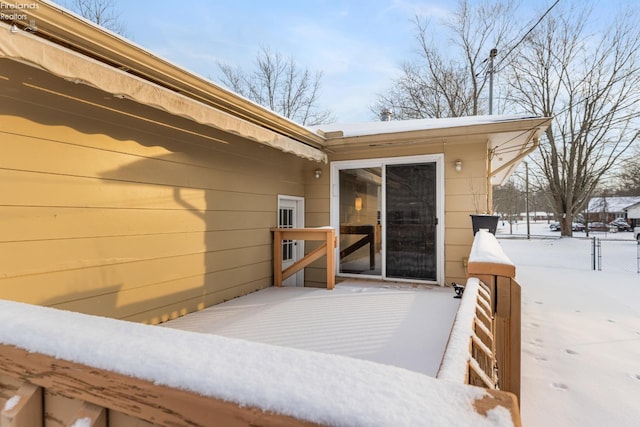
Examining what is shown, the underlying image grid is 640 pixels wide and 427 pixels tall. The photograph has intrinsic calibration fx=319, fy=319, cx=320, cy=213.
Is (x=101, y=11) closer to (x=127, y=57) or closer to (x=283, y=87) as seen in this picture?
(x=283, y=87)

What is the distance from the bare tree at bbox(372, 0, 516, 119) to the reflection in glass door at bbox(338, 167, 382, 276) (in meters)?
11.7

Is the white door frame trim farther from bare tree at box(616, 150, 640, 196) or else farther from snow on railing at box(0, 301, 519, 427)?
bare tree at box(616, 150, 640, 196)

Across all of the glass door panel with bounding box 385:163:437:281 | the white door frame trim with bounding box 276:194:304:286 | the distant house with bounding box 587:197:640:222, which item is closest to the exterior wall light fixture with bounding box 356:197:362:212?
the glass door panel with bounding box 385:163:437:281

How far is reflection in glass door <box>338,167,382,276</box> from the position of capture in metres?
5.64

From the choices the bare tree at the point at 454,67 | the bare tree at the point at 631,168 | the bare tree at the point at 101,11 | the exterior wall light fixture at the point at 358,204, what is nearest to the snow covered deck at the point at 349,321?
the exterior wall light fixture at the point at 358,204

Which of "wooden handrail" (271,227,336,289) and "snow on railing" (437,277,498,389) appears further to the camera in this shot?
"wooden handrail" (271,227,336,289)

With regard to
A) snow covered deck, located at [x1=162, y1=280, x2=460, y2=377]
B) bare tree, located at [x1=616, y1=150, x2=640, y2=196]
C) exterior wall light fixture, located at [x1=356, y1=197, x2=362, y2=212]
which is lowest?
snow covered deck, located at [x1=162, y1=280, x2=460, y2=377]

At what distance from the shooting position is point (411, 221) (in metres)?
5.27

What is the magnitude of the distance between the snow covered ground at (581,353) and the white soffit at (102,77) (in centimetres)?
350

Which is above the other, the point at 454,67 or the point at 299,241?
the point at 454,67

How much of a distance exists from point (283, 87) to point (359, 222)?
12307mm

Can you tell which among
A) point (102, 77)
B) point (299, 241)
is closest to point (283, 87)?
point (299, 241)

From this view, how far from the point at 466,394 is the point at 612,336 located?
4402 mm

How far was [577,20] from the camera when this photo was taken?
14.0 metres
